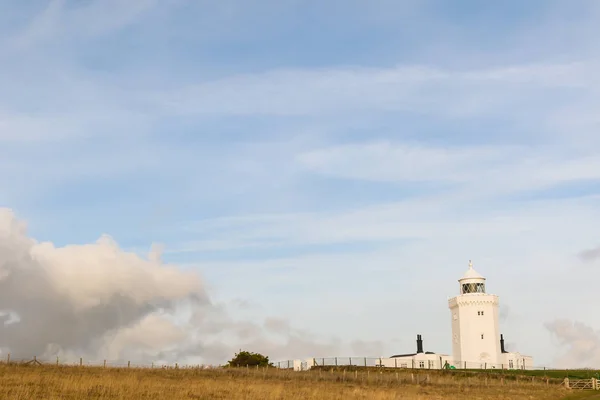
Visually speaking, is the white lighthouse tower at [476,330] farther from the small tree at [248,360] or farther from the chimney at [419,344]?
the small tree at [248,360]

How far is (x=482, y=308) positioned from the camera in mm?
115875

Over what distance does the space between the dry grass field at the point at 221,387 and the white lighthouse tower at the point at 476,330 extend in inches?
1633

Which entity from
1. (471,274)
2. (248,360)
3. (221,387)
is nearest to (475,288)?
(471,274)

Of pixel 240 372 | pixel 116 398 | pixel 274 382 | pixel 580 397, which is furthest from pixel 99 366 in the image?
pixel 580 397

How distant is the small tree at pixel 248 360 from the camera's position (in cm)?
9388

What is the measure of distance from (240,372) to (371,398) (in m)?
24.3

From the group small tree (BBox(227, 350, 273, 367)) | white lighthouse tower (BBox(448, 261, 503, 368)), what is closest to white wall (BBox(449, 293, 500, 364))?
white lighthouse tower (BBox(448, 261, 503, 368))

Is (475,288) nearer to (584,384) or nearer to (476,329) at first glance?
(476,329)

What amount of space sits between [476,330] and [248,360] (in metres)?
38.7

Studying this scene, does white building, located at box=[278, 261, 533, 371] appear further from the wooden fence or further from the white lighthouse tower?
the wooden fence

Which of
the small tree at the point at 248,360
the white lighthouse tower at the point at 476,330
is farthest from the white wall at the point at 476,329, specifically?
the small tree at the point at 248,360

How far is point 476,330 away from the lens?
375 feet

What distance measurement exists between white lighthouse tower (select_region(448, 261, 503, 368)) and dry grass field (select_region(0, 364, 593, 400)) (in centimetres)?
4147

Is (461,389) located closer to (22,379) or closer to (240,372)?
(240,372)
